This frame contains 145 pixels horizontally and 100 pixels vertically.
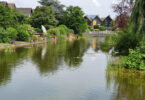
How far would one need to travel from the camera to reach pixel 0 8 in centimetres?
3491

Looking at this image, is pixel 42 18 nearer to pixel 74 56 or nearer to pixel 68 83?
pixel 74 56

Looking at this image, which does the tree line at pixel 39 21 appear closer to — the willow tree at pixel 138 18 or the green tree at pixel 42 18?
the green tree at pixel 42 18

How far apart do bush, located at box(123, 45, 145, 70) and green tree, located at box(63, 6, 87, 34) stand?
52.9m

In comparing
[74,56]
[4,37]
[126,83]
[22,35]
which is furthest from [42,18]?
[126,83]

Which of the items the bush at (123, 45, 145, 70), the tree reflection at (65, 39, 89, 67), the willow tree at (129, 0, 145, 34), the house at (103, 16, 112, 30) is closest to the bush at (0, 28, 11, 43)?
the tree reflection at (65, 39, 89, 67)

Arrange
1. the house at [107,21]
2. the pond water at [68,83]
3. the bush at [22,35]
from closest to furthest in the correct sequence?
the pond water at [68,83] < the bush at [22,35] < the house at [107,21]

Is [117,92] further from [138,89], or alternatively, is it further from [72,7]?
[72,7]

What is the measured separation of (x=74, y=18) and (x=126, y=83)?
56.2 meters

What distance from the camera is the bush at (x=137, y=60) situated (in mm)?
13781

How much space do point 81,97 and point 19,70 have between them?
6448mm

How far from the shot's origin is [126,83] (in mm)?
11664

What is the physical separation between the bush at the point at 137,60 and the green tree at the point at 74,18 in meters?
52.9

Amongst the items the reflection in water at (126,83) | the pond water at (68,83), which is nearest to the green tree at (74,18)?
the pond water at (68,83)

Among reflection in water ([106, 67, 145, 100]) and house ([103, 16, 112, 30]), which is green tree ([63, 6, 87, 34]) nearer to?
reflection in water ([106, 67, 145, 100])
